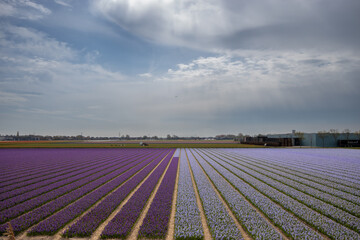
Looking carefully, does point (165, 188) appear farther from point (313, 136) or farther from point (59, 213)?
point (313, 136)

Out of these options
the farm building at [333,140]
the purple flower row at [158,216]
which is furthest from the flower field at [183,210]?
the farm building at [333,140]

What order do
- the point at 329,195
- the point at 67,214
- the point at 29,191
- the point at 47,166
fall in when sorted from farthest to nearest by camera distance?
the point at 47,166, the point at 29,191, the point at 329,195, the point at 67,214

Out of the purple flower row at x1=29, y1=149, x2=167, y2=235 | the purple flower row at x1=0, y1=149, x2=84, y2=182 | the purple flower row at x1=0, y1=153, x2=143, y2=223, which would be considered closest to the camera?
the purple flower row at x1=29, y1=149, x2=167, y2=235

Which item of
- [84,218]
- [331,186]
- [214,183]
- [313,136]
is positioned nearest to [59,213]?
[84,218]

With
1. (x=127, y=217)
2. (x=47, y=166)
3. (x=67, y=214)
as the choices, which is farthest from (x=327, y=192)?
(x=47, y=166)

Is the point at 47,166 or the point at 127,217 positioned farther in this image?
the point at 47,166

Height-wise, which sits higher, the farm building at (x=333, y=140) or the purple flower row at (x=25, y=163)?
the farm building at (x=333, y=140)

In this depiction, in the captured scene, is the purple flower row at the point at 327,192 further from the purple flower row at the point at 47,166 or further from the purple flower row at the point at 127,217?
the purple flower row at the point at 47,166

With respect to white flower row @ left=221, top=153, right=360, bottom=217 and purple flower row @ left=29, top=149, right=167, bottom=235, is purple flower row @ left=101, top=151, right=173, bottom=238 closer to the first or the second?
purple flower row @ left=29, top=149, right=167, bottom=235

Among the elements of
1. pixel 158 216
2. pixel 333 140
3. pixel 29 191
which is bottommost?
pixel 29 191

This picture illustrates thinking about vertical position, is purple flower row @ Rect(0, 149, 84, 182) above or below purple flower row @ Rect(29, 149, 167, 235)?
below

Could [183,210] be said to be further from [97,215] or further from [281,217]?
[281,217]

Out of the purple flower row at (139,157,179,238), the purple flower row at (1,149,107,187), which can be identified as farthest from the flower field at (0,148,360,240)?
the purple flower row at (1,149,107,187)

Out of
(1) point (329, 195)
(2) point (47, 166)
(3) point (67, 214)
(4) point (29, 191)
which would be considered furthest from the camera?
(2) point (47, 166)
